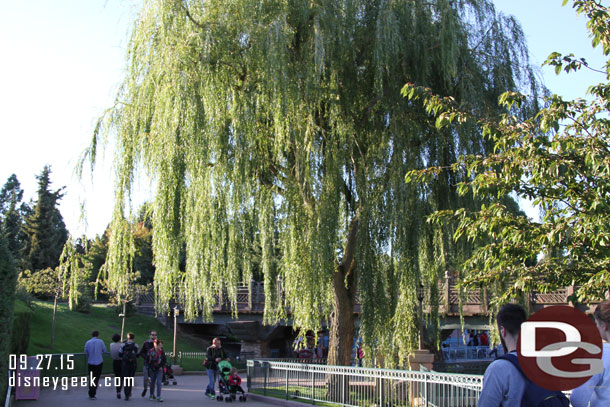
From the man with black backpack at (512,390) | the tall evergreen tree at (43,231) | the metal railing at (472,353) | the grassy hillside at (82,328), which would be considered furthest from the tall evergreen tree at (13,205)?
the man with black backpack at (512,390)

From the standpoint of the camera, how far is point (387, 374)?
12.0m

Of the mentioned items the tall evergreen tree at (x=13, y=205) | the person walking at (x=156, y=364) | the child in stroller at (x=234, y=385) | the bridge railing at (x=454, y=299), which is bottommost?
the child in stroller at (x=234, y=385)

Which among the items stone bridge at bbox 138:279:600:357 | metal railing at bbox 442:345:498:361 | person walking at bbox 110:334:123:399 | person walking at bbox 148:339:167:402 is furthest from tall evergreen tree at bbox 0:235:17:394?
metal railing at bbox 442:345:498:361

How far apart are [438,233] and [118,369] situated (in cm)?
893

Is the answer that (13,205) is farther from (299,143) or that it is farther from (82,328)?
(299,143)

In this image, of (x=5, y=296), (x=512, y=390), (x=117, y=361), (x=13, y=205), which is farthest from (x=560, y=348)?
(x=13, y=205)

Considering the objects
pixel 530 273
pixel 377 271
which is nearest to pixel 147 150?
pixel 377 271

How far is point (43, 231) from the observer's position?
176 ft

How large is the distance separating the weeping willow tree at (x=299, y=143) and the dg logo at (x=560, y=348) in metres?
9.19

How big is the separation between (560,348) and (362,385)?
1004 centimetres

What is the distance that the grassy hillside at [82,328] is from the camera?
Result: 31625 mm

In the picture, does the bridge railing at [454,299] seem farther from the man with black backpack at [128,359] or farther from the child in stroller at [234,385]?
the man with black backpack at [128,359]

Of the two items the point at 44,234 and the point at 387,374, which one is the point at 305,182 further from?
the point at 44,234

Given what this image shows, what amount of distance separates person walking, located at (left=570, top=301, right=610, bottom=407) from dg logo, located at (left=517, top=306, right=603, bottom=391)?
163mm
